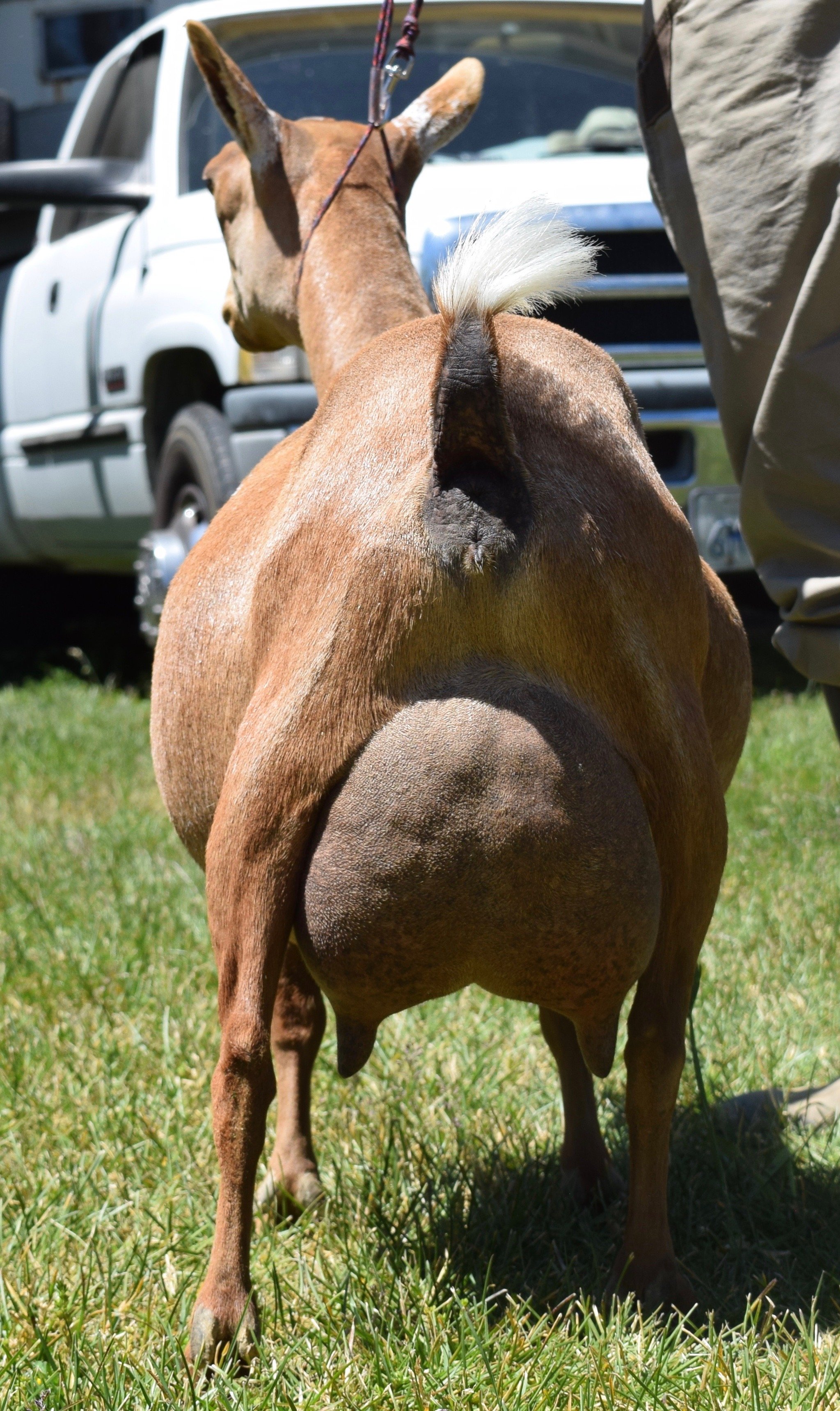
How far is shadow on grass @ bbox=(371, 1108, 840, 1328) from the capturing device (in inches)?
87.5

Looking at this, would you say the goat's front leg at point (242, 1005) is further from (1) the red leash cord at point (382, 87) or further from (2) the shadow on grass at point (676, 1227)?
(1) the red leash cord at point (382, 87)

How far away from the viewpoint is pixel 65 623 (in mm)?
9094

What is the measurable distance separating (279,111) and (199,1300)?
4407 mm

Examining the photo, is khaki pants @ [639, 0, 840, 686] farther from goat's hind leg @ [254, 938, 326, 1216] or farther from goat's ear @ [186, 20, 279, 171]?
goat's hind leg @ [254, 938, 326, 1216]

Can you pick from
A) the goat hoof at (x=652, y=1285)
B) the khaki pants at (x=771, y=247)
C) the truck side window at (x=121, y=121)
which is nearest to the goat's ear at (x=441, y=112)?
the khaki pants at (x=771, y=247)

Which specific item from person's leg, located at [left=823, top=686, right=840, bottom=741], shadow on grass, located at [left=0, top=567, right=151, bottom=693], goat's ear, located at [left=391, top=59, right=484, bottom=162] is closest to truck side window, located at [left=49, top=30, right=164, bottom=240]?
shadow on grass, located at [left=0, top=567, right=151, bottom=693]

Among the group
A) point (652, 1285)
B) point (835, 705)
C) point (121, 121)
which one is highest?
point (121, 121)

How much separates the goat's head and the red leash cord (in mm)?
19

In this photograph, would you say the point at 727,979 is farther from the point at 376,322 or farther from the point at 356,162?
the point at 356,162

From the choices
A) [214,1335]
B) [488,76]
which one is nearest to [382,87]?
[214,1335]

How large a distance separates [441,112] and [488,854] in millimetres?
1904

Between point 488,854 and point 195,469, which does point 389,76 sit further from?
point 195,469

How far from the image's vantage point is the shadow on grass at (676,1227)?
222 centimetres

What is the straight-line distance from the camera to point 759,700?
6023 millimetres
